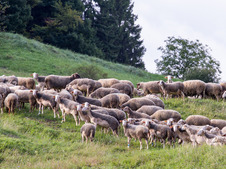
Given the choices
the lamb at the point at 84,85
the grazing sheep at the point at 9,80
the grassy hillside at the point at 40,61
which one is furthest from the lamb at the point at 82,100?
the grassy hillside at the point at 40,61

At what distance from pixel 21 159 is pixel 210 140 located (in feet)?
24.8

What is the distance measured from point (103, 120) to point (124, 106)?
3814mm

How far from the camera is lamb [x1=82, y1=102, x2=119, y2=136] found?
16328 mm

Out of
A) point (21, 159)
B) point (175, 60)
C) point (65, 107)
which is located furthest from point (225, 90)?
point (175, 60)

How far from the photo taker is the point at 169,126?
16.3 m

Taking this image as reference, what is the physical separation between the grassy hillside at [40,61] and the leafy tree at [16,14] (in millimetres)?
6374

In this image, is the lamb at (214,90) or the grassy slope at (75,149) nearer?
the grassy slope at (75,149)

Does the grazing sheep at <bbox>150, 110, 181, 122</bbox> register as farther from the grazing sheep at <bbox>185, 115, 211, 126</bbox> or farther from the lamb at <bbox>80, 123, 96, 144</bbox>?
the lamb at <bbox>80, 123, 96, 144</bbox>

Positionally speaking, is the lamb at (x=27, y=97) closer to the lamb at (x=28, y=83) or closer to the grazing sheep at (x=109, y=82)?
the lamb at (x=28, y=83)

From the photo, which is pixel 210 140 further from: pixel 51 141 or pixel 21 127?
pixel 21 127

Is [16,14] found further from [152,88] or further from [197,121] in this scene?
[197,121]

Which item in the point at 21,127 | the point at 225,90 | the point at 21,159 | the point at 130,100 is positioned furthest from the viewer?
the point at 225,90

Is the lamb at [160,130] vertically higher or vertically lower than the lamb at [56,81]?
lower

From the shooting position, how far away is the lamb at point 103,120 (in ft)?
53.6
